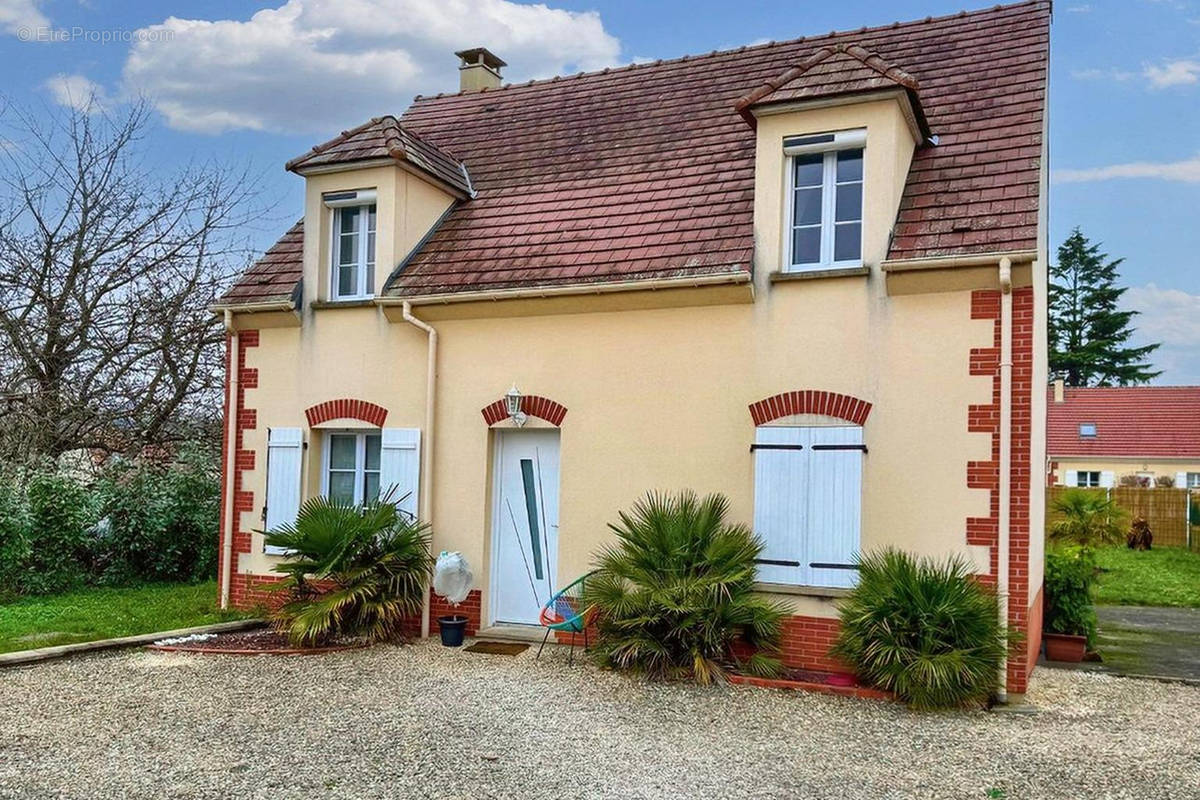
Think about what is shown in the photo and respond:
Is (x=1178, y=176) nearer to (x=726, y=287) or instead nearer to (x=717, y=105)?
(x=717, y=105)

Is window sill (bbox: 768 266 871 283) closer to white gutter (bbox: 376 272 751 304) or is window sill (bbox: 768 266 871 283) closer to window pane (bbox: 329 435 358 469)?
white gutter (bbox: 376 272 751 304)

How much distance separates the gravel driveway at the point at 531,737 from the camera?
18.3ft

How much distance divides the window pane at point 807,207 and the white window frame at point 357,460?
505 centimetres

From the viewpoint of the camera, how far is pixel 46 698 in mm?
7281

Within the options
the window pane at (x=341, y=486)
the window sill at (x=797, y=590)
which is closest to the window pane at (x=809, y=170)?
the window sill at (x=797, y=590)

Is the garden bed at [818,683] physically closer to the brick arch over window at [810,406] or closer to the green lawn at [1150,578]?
the brick arch over window at [810,406]

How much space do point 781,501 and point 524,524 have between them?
2.82 meters

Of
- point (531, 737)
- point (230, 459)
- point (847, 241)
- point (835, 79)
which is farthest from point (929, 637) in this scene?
point (230, 459)

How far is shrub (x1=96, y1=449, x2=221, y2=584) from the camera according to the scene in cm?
1341

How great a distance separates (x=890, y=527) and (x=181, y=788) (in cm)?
574

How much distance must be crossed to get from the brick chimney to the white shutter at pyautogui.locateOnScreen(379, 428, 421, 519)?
645cm

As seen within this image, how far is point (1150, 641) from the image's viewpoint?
1081 centimetres

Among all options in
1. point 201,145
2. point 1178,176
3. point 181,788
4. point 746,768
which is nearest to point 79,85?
point 201,145

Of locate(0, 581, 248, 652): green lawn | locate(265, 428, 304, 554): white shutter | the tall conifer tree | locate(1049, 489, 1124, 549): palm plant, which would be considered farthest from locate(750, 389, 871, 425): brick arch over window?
the tall conifer tree
